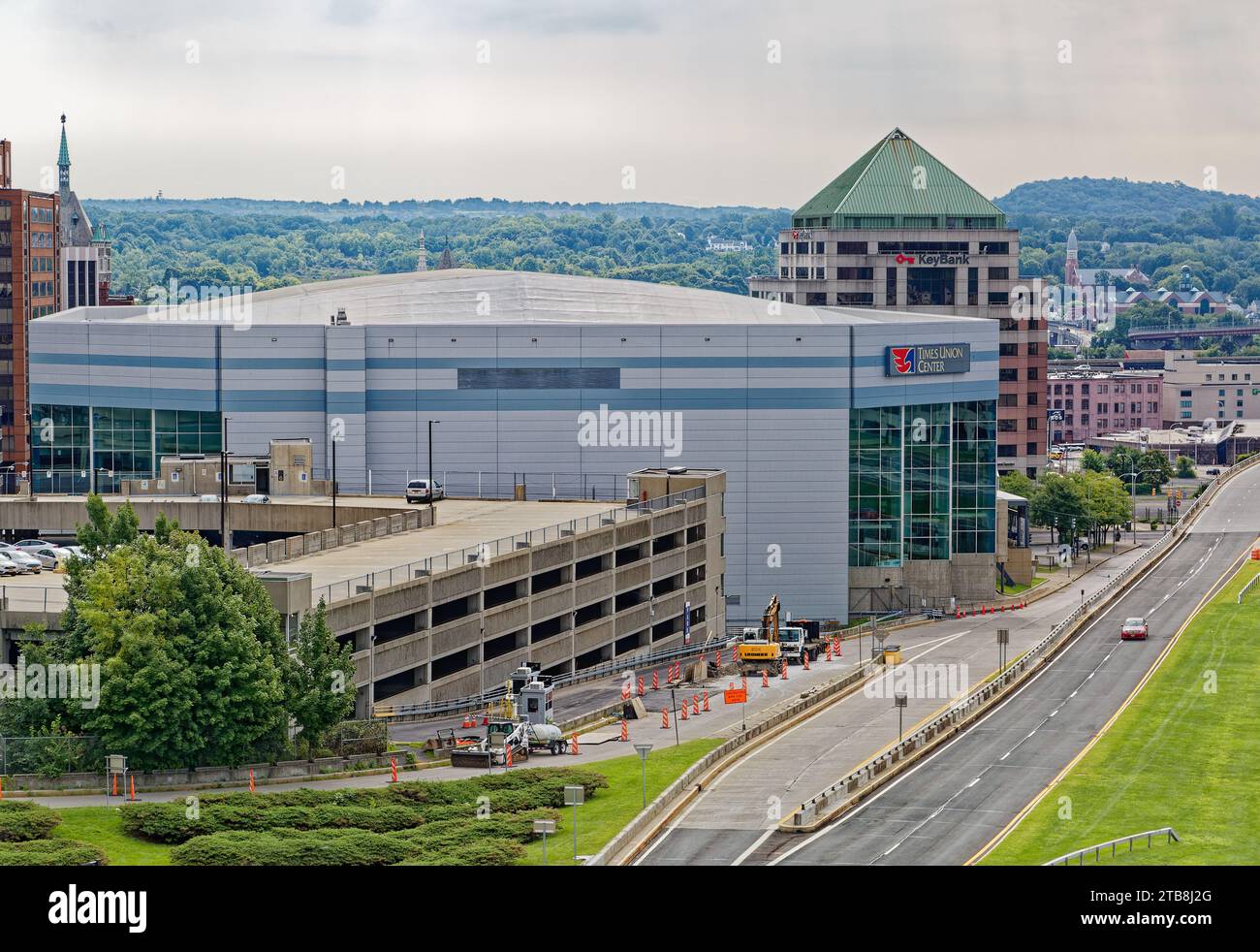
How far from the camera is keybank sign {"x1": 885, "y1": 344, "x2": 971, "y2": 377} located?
134 meters

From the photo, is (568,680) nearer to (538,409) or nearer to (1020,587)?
(538,409)

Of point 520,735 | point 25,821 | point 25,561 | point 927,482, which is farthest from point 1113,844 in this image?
point 927,482

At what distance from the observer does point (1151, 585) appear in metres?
139

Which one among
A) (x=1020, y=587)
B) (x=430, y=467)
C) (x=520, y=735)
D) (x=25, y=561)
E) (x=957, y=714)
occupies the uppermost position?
(x=430, y=467)

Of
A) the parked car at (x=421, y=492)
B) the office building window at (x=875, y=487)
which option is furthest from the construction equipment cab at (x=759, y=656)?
the office building window at (x=875, y=487)

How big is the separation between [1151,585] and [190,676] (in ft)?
288

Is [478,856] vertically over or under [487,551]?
under

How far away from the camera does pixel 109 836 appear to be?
5784 cm

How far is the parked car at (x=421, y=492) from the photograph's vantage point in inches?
4596

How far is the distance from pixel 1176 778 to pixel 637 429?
204 feet

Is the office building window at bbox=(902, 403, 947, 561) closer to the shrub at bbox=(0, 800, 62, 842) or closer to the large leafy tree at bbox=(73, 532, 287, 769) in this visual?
the large leafy tree at bbox=(73, 532, 287, 769)

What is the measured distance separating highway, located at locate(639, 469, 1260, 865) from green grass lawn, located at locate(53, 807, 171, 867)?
13.3m
